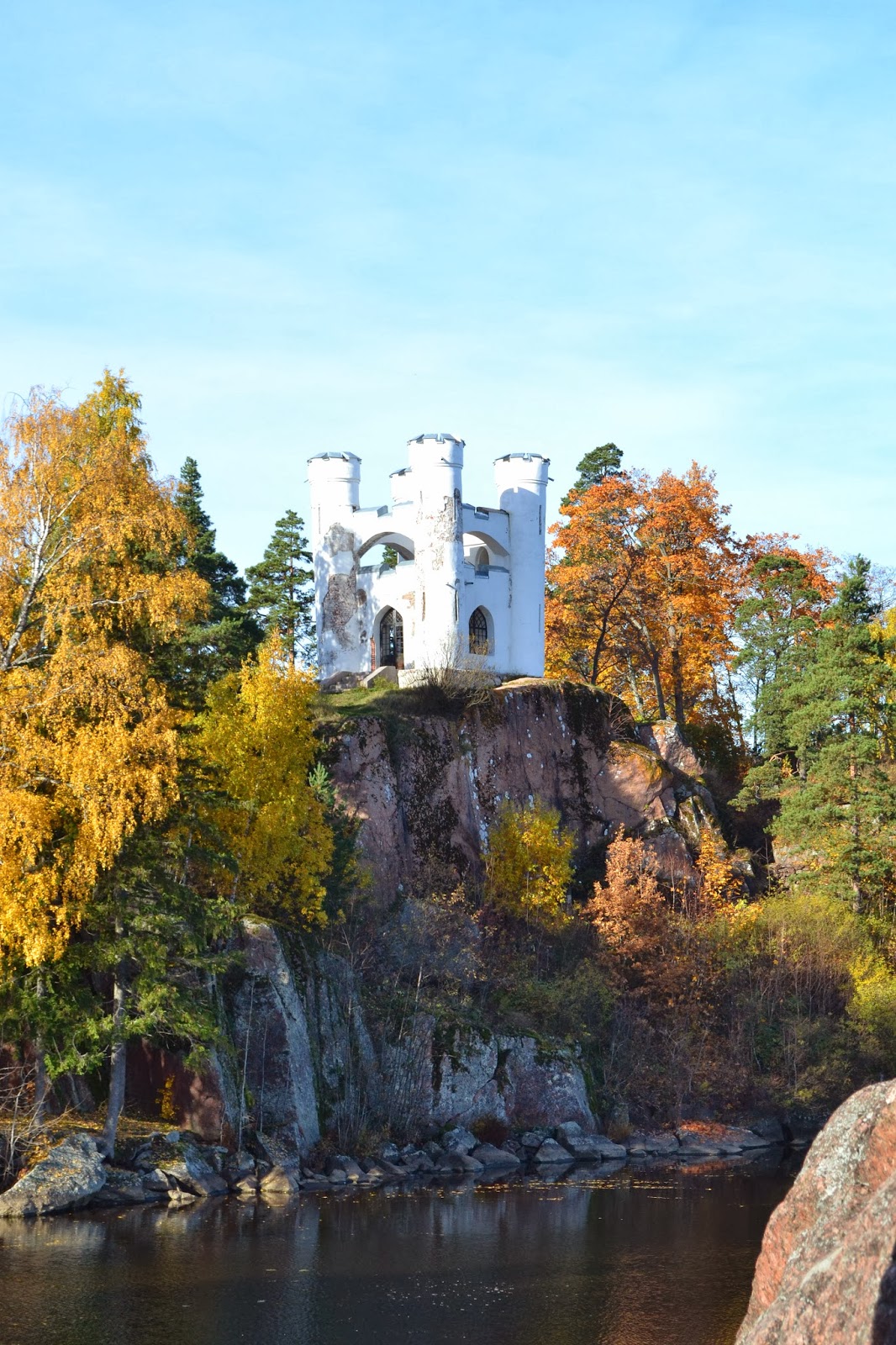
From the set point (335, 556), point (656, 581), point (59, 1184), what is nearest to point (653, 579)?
point (656, 581)

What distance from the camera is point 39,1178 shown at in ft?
93.0

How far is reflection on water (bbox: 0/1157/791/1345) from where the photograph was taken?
20844mm

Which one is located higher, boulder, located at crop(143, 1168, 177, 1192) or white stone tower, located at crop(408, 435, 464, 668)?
white stone tower, located at crop(408, 435, 464, 668)

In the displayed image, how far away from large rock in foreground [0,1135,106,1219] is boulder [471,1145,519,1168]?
11.2m

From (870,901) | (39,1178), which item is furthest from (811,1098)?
(39,1178)

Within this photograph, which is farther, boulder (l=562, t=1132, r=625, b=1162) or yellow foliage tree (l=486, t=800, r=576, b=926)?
yellow foliage tree (l=486, t=800, r=576, b=926)

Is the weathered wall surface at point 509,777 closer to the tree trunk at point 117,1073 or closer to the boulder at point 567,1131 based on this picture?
the boulder at point 567,1131

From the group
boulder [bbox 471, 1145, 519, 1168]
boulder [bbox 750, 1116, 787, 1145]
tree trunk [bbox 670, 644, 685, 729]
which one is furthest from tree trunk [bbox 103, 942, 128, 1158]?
tree trunk [bbox 670, 644, 685, 729]

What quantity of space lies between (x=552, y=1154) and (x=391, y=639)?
78.0 feet

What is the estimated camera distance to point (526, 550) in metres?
58.5

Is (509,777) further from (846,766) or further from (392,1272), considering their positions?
(392,1272)

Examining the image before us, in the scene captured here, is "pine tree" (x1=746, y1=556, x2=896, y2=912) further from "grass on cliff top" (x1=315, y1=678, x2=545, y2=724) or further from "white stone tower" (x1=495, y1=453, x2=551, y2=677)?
"grass on cliff top" (x1=315, y1=678, x2=545, y2=724)

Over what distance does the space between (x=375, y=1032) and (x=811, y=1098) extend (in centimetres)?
1382

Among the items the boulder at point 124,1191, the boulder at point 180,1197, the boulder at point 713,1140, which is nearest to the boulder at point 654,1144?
the boulder at point 713,1140
